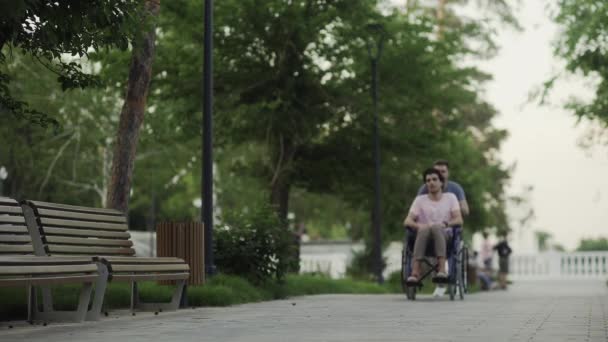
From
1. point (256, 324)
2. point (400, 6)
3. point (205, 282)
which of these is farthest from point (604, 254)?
point (256, 324)

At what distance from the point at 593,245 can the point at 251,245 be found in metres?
47.3

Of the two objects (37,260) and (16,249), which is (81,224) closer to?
(16,249)

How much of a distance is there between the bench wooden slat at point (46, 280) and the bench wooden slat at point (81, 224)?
34.9 inches

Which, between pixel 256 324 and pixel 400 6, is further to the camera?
pixel 400 6

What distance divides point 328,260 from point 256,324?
34.3 m

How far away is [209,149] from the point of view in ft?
50.1

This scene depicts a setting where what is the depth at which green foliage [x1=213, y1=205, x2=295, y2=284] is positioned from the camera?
1706 centimetres

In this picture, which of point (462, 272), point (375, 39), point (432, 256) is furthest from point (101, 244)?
point (375, 39)

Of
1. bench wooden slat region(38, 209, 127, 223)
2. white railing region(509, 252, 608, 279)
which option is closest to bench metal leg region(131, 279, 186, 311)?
bench wooden slat region(38, 209, 127, 223)

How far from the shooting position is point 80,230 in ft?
38.6

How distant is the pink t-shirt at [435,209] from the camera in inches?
674

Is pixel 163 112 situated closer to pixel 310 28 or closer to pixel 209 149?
pixel 310 28

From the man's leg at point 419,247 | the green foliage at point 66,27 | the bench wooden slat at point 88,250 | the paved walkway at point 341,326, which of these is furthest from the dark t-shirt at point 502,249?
the green foliage at point 66,27

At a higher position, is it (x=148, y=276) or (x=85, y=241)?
(x=85, y=241)
